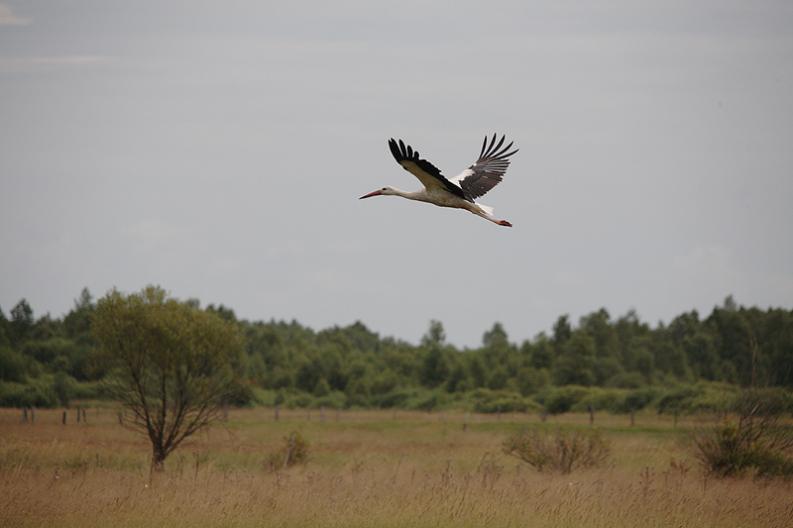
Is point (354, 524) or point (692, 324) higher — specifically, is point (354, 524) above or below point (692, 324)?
below

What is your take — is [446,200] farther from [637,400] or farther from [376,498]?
[637,400]

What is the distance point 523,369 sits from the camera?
227 ft

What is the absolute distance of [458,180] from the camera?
18.5 m

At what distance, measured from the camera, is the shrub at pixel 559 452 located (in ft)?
79.5

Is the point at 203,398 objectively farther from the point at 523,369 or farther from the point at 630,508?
the point at 523,369

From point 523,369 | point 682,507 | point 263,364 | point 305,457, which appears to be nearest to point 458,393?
point 523,369

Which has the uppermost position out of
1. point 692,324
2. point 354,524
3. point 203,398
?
point 692,324

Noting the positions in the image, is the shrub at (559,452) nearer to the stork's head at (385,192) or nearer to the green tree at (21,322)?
the stork's head at (385,192)

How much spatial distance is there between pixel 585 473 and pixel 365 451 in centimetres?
1213

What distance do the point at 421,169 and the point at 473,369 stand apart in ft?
180

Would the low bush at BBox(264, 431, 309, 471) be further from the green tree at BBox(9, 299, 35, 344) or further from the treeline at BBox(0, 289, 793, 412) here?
the green tree at BBox(9, 299, 35, 344)

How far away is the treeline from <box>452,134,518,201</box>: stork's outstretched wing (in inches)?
1077

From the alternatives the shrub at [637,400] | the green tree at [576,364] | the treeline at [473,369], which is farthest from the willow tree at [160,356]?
the green tree at [576,364]

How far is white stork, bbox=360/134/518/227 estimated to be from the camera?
15742mm
